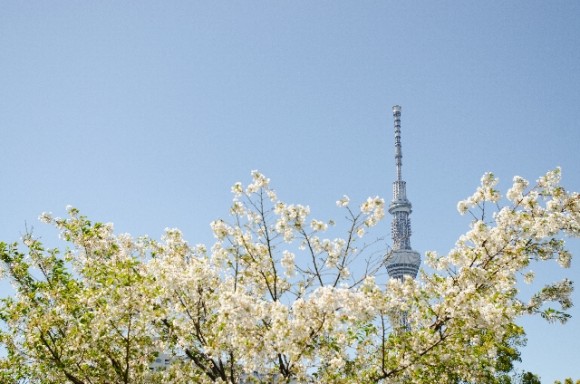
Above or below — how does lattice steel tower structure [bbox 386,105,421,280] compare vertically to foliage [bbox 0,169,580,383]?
above

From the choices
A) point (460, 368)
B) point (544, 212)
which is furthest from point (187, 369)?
point (544, 212)

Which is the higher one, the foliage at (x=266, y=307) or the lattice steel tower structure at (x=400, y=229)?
the lattice steel tower structure at (x=400, y=229)

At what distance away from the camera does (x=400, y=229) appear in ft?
485

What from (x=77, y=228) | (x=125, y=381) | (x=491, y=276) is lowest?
(x=125, y=381)

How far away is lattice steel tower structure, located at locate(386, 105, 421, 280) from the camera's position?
143875 mm

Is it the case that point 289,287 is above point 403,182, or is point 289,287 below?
below

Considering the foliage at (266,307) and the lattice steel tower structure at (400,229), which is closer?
the foliage at (266,307)

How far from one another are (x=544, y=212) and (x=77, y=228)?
34.1ft

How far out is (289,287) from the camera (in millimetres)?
11562

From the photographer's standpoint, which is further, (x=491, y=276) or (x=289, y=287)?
(x=289, y=287)

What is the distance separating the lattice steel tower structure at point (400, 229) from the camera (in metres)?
144

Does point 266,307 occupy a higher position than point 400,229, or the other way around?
point 400,229

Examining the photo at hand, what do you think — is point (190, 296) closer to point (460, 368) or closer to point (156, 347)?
point (156, 347)

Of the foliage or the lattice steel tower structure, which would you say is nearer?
the foliage
